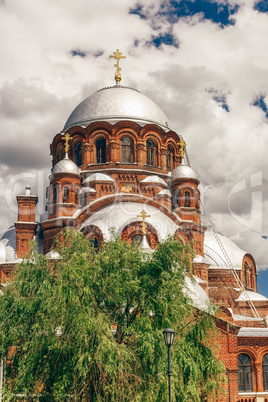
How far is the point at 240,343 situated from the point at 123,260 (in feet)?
28.8

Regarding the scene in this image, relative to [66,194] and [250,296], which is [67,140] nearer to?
[66,194]

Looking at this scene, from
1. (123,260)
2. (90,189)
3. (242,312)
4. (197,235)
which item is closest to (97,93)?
(90,189)

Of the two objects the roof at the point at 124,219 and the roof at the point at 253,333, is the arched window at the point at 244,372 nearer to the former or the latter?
the roof at the point at 253,333

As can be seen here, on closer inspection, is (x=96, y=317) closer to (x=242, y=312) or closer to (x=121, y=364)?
(x=121, y=364)

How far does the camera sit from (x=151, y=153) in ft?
89.9

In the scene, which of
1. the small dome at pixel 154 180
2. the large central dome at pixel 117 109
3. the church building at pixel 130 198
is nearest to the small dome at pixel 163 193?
the church building at pixel 130 198

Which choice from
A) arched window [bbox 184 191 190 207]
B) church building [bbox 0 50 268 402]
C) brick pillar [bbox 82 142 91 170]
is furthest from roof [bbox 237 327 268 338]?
brick pillar [bbox 82 142 91 170]

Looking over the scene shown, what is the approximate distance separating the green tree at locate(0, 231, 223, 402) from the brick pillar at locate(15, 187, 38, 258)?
11195mm

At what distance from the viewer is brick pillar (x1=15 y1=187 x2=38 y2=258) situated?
2397cm

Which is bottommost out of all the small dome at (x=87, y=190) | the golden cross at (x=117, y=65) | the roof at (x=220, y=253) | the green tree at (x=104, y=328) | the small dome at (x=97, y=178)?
the green tree at (x=104, y=328)

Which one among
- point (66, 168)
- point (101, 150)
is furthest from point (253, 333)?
point (101, 150)

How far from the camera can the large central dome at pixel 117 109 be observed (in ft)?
92.0

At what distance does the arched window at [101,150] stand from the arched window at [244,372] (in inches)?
505

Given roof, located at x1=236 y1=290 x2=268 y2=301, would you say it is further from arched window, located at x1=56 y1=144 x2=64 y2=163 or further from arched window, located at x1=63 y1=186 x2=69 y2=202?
arched window, located at x1=56 y1=144 x2=64 y2=163
